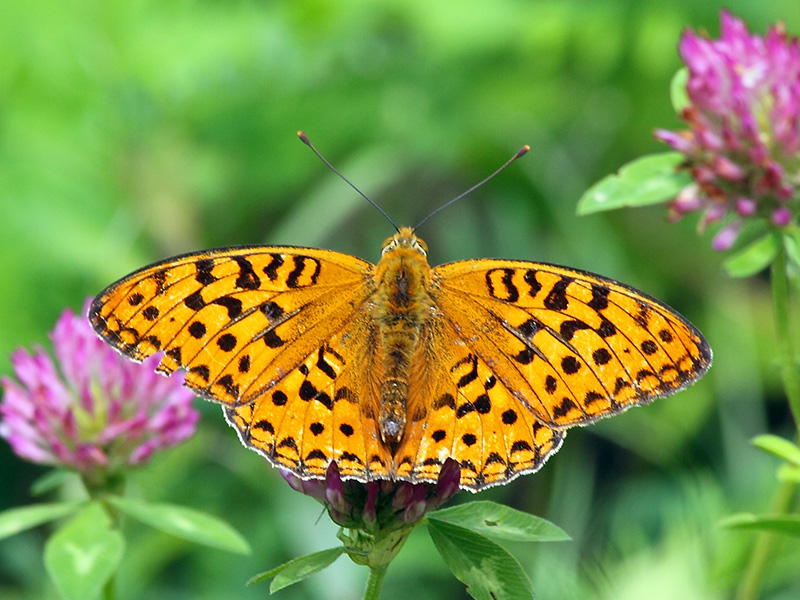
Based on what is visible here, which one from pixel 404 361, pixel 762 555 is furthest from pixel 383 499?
pixel 762 555

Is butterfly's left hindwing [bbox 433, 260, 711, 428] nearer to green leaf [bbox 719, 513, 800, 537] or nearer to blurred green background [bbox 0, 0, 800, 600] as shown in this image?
green leaf [bbox 719, 513, 800, 537]

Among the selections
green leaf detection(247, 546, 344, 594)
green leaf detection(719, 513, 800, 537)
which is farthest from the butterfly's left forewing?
green leaf detection(719, 513, 800, 537)

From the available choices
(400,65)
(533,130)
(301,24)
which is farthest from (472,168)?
(301,24)

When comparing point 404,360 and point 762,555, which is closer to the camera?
point 404,360

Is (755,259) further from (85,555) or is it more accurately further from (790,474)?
(85,555)

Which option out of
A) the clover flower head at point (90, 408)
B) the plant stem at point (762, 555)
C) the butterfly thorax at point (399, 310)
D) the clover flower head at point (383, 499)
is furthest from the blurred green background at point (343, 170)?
the clover flower head at point (383, 499)
